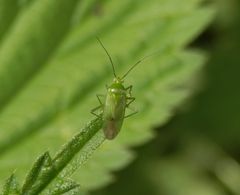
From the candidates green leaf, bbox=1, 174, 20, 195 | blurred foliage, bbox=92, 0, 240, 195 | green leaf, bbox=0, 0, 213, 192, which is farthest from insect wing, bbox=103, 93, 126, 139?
blurred foliage, bbox=92, 0, 240, 195

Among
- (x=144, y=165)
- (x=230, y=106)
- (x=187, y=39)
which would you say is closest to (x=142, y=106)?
(x=187, y=39)

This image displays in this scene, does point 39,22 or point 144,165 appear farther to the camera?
point 144,165

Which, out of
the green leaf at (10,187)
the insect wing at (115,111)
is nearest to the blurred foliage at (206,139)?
the insect wing at (115,111)

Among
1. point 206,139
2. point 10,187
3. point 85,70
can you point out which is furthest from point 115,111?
point 206,139

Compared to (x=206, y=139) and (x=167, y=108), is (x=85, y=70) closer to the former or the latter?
(x=167, y=108)

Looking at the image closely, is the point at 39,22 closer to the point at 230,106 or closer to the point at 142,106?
the point at 142,106

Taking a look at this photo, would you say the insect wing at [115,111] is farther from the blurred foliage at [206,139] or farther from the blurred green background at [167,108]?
the blurred foliage at [206,139]

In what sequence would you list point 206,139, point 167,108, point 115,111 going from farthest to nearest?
point 206,139
point 167,108
point 115,111
